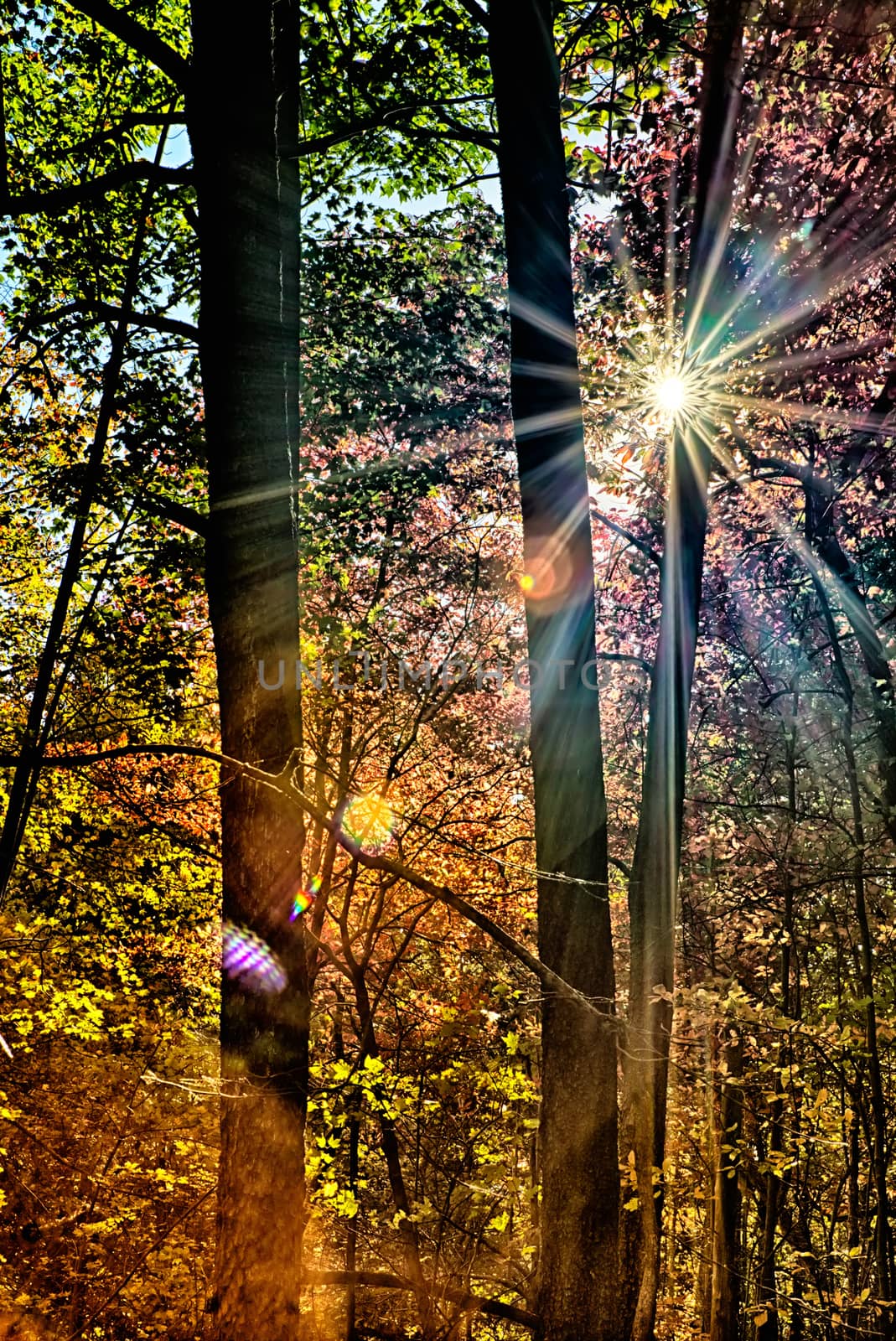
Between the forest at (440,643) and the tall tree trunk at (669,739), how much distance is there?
43 mm

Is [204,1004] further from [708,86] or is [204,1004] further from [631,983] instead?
[708,86]

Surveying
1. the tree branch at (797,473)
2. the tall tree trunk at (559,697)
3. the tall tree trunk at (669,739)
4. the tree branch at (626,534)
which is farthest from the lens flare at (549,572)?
the tree branch at (626,534)

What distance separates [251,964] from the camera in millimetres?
3564

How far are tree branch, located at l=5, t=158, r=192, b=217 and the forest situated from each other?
1.1 inches

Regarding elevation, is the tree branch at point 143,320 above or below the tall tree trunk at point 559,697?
above

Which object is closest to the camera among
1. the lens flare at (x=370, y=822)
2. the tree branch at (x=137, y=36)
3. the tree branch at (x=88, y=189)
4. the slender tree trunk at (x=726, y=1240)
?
the tree branch at (x=88, y=189)

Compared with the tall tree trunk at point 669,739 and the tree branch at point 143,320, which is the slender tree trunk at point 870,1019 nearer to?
the tall tree trunk at point 669,739

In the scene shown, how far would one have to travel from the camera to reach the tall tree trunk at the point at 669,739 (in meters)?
6.29

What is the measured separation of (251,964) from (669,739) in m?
4.24

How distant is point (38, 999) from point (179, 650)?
16.4ft

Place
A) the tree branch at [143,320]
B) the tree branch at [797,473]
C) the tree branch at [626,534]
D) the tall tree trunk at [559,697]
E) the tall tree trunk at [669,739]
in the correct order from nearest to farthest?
the tall tree trunk at [559,697]
the tree branch at [143,320]
the tall tree trunk at [669,739]
the tree branch at [797,473]
the tree branch at [626,534]

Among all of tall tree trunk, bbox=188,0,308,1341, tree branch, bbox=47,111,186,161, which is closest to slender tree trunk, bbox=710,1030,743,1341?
tall tree trunk, bbox=188,0,308,1341

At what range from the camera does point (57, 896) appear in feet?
42.8

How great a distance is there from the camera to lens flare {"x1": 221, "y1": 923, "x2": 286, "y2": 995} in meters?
3.55
